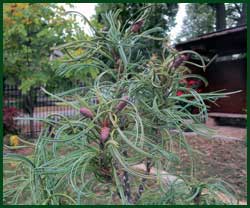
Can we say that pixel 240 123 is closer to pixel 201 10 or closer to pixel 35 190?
pixel 35 190

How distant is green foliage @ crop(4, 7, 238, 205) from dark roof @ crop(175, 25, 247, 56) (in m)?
6.04

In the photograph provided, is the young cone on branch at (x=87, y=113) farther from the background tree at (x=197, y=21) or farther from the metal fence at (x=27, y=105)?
the background tree at (x=197, y=21)

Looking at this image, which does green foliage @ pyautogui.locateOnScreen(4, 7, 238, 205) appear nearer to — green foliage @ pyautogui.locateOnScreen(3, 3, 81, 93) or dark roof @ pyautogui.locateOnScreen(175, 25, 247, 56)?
green foliage @ pyautogui.locateOnScreen(3, 3, 81, 93)

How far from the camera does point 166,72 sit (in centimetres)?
95

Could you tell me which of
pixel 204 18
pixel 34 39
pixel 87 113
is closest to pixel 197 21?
pixel 204 18

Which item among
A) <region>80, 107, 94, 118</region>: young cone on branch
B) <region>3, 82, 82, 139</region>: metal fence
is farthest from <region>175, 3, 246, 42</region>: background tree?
<region>80, 107, 94, 118</region>: young cone on branch

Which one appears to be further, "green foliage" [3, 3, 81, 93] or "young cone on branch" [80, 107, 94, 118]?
"green foliage" [3, 3, 81, 93]

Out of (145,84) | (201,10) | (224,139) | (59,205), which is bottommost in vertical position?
(224,139)

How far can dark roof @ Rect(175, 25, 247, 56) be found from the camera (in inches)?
268

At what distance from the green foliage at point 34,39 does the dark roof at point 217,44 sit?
125 inches

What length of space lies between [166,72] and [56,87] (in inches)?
197

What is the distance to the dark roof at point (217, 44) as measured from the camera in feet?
22.3

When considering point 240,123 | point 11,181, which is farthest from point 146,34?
point 240,123

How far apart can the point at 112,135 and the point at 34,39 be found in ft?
16.7
